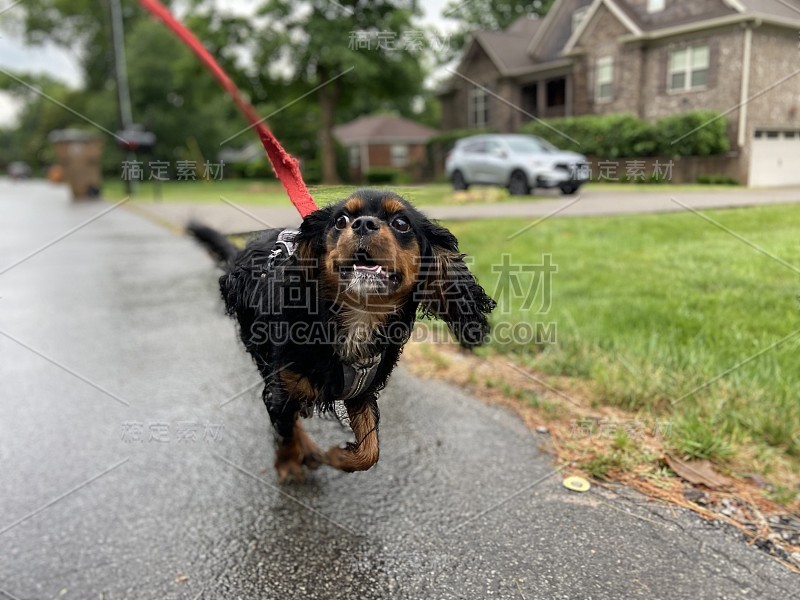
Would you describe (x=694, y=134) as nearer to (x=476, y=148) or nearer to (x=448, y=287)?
(x=476, y=148)

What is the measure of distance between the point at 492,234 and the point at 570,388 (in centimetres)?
303

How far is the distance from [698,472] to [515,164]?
3.08m

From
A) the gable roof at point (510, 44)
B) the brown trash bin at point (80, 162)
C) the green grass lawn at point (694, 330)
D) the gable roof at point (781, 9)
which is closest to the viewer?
the green grass lawn at point (694, 330)

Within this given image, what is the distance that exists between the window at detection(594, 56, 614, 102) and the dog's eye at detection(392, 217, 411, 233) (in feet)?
9.19

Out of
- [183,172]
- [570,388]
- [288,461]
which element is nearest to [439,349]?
[570,388]

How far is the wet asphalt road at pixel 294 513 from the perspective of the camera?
213cm

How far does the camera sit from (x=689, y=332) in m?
3.75

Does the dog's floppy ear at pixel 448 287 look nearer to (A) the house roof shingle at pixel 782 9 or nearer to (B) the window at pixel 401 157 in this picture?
(A) the house roof shingle at pixel 782 9

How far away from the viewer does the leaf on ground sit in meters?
2.66

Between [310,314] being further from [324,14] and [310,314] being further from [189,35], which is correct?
[324,14]

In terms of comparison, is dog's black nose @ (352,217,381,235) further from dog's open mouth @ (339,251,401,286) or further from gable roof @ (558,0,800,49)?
gable roof @ (558,0,800,49)

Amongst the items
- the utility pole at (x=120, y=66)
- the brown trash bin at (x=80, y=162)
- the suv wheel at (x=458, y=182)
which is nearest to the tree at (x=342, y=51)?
the suv wheel at (x=458, y=182)

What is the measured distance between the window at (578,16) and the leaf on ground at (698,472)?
297 cm

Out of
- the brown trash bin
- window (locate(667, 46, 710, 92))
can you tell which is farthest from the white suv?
the brown trash bin
